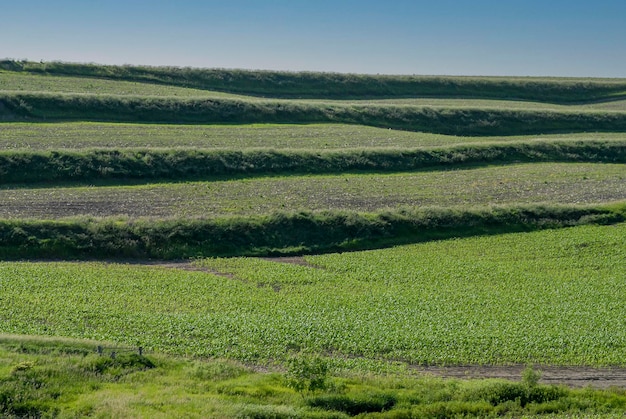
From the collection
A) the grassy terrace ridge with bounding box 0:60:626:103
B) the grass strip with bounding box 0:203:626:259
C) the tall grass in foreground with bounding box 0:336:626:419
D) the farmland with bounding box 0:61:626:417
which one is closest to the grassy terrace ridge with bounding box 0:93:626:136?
the farmland with bounding box 0:61:626:417

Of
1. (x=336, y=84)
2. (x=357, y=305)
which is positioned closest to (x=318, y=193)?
(x=357, y=305)

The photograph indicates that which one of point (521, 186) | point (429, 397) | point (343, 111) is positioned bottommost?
point (429, 397)

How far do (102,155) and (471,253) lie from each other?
99.8 feet

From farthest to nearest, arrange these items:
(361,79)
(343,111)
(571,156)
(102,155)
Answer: (361,79)
(343,111)
(571,156)
(102,155)

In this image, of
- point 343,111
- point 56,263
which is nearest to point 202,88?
point 343,111

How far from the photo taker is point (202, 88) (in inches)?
4099

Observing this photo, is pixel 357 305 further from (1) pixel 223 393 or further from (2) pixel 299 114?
(2) pixel 299 114

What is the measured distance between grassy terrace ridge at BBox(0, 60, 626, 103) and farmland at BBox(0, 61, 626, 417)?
322 inches

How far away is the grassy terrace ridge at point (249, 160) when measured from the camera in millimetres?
55875

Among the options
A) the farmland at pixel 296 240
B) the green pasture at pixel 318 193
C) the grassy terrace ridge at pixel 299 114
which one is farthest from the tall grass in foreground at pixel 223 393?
the grassy terrace ridge at pixel 299 114

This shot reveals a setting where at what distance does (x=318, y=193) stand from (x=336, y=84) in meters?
61.4

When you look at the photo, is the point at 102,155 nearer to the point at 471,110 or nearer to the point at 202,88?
the point at 202,88

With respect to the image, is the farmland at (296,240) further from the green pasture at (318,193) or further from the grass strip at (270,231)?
the green pasture at (318,193)

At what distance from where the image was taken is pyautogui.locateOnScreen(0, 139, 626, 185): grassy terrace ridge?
55.9 m
